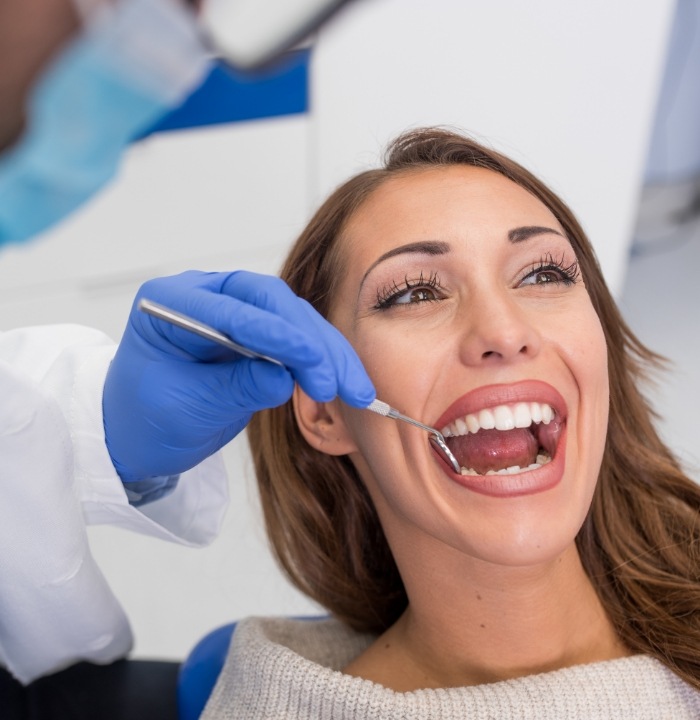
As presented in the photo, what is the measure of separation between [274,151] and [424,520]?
4.13 feet

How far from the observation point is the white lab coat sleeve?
1.23m

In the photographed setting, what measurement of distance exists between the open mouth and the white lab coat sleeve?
42 centimetres

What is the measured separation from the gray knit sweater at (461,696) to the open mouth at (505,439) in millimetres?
258

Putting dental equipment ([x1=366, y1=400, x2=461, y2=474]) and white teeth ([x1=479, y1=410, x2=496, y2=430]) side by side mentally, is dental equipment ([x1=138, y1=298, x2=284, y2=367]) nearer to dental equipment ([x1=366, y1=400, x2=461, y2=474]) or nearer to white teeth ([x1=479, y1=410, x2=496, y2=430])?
dental equipment ([x1=366, y1=400, x2=461, y2=474])

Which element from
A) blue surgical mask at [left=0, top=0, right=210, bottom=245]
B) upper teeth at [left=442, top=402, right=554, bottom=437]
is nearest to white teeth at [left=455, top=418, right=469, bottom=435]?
upper teeth at [left=442, top=402, right=554, bottom=437]

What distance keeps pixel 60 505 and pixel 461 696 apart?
550 mm

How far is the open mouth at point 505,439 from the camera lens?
1150mm

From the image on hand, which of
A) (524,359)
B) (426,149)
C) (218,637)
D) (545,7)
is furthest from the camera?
(545,7)

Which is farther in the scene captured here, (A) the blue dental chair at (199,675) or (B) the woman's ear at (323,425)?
(A) the blue dental chair at (199,675)

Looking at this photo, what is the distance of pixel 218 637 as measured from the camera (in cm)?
150

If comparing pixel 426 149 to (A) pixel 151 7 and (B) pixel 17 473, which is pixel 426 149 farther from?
(B) pixel 17 473

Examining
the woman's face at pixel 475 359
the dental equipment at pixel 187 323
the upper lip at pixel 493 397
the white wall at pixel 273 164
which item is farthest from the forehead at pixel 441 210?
the white wall at pixel 273 164

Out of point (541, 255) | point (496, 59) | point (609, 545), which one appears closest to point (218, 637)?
point (609, 545)

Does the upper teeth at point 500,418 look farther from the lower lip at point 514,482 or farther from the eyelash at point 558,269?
the eyelash at point 558,269
